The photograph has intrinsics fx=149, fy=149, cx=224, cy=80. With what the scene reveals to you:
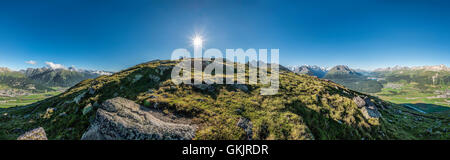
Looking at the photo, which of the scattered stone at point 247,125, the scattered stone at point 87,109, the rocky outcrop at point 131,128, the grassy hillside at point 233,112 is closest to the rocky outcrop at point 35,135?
the grassy hillside at point 233,112

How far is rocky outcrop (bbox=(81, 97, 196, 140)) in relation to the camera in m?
17.5

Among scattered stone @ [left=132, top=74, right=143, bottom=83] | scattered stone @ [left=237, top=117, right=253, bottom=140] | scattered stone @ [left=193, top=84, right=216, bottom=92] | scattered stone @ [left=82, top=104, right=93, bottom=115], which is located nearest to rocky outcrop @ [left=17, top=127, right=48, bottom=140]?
scattered stone @ [left=82, top=104, right=93, bottom=115]

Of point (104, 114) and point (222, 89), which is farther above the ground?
point (222, 89)

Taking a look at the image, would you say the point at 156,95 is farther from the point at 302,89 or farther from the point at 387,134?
the point at 387,134

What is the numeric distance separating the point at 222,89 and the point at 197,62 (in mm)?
26488

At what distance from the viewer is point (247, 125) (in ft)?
68.5

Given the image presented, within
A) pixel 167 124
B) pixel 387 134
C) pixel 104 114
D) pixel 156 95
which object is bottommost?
pixel 387 134

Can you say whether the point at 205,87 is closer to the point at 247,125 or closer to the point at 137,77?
the point at 247,125

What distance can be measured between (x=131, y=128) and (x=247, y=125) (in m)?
14.7

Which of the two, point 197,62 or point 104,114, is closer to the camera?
point 104,114

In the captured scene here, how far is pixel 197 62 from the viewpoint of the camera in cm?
5466

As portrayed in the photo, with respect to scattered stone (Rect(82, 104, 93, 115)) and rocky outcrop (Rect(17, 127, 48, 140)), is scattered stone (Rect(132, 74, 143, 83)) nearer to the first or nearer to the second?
scattered stone (Rect(82, 104, 93, 115))

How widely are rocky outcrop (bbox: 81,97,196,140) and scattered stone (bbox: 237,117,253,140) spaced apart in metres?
6.56
